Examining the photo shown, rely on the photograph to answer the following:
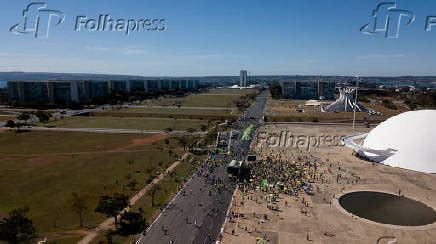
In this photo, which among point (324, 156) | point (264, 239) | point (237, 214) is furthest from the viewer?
point (324, 156)

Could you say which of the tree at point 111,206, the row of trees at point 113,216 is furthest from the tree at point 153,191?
the tree at point 111,206

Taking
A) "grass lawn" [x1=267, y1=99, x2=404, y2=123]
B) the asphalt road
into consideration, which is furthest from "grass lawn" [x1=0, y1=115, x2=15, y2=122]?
"grass lawn" [x1=267, y1=99, x2=404, y2=123]

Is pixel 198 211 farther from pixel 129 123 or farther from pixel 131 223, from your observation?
pixel 129 123

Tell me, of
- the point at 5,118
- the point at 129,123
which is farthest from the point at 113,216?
the point at 5,118

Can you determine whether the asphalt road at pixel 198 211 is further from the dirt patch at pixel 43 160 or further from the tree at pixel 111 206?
the dirt patch at pixel 43 160

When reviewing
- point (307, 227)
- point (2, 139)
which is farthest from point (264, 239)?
point (2, 139)

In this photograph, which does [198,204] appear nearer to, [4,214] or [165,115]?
[4,214]
